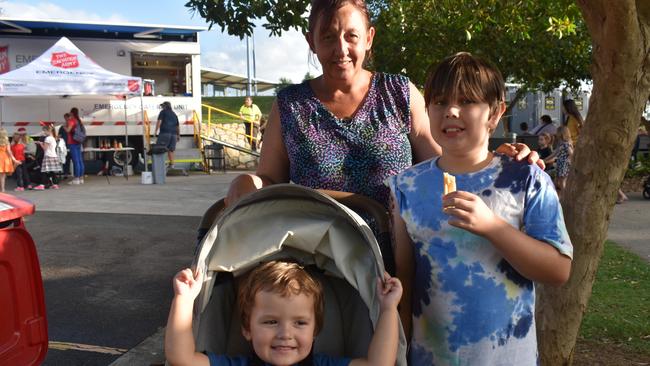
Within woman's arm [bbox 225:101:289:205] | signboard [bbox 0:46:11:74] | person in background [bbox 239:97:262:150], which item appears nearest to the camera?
woman's arm [bbox 225:101:289:205]

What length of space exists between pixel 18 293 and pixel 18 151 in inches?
A: 552

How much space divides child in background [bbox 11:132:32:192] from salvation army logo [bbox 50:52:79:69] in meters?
1.94

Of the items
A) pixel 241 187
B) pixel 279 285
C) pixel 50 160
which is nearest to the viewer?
pixel 279 285

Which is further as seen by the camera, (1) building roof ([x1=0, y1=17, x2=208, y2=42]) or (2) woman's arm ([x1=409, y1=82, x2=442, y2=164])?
(1) building roof ([x1=0, y1=17, x2=208, y2=42])

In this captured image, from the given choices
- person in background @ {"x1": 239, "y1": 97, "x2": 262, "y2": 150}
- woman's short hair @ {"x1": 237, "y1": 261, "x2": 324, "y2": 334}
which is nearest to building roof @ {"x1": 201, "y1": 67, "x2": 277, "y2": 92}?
person in background @ {"x1": 239, "y1": 97, "x2": 262, "y2": 150}

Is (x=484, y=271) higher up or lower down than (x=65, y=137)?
higher up

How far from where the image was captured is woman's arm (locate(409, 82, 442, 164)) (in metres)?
2.64

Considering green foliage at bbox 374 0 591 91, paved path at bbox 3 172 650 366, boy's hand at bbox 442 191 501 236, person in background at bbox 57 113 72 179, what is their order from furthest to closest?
person in background at bbox 57 113 72 179
green foliage at bbox 374 0 591 91
paved path at bbox 3 172 650 366
boy's hand at bbox 442 191 501 236

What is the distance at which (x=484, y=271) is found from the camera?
2.08 meters

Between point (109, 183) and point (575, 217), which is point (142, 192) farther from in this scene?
point (575, 217)

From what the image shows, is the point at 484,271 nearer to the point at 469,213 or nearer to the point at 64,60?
the point at 469,213

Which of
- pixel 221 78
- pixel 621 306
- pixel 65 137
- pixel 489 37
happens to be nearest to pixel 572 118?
pixel 489 37

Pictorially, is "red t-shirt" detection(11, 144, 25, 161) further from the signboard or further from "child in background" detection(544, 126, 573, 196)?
"child in background" detection(544, 126, 573, 196)

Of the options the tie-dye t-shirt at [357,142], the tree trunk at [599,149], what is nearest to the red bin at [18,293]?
the tie-dye t-shirt at [357,142]
